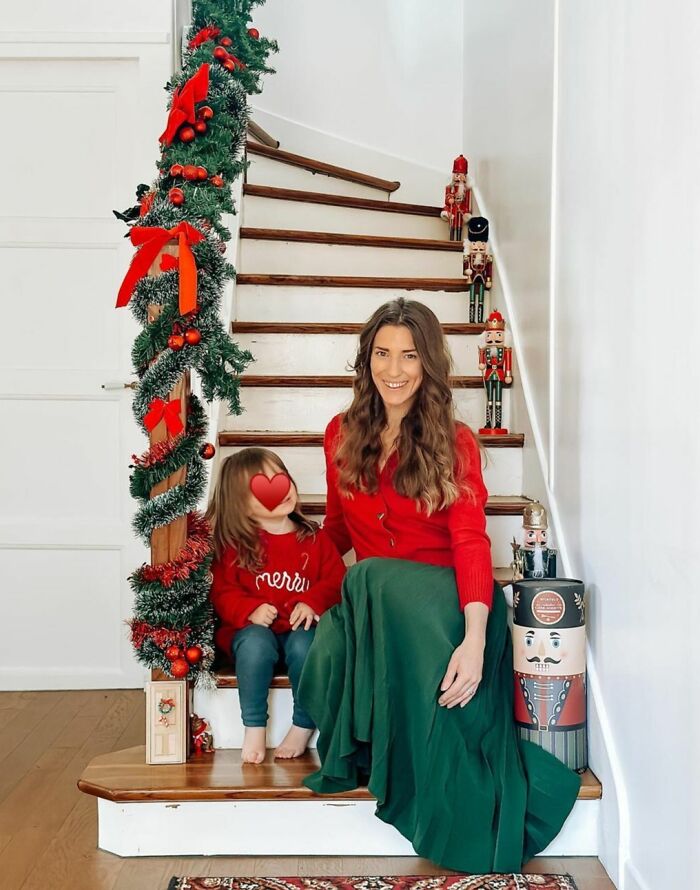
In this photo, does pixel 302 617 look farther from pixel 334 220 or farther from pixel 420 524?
pixel 334 220

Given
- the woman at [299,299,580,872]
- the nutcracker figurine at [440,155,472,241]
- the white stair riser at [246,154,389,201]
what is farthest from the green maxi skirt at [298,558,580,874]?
the white stair riser at [246,154,389,201]

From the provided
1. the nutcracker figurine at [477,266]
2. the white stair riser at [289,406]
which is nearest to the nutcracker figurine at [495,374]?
the white stair riser at [289,406]

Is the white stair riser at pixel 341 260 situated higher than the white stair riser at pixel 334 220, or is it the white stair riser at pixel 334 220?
the white stair riser at pixel 334 220

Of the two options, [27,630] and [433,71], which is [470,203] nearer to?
[433,71]

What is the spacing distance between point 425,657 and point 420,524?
0.32m

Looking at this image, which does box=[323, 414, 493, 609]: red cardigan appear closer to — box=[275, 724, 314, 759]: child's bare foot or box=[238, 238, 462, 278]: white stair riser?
box=[275, 724, 314, 759]: child's bare foot

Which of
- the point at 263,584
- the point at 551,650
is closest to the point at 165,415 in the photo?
the point at 263,584

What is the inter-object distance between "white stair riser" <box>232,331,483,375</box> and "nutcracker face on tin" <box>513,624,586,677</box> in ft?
4.31

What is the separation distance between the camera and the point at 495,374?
287 centimetres

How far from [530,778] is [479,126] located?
2.80 m

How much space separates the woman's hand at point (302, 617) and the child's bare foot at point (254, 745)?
229 millimetres

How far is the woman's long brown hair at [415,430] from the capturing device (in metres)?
2.07

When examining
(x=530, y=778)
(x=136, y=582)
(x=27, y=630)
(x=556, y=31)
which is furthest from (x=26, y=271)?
(x=530, y=778)

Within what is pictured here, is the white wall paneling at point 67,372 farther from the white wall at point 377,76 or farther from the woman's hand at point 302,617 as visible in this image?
the white wall at point 377,76
